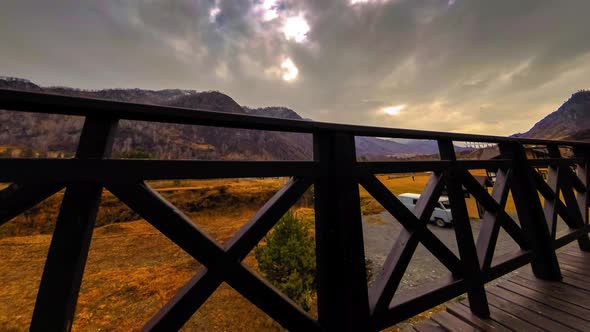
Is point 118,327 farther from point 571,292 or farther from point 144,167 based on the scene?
point 571,292

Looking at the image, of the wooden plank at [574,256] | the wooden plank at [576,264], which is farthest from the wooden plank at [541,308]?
the wooden plank at [574,256]

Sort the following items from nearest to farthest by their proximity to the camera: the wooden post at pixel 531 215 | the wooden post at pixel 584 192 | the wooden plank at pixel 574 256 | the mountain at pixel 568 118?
the wooden post at pixel 531 215, the wooden plank at pixel 574 256, the wooden post at pixel 584 192, the mountain at pixel 568 118

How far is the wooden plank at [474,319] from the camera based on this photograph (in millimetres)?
2091

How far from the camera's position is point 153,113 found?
118 cm

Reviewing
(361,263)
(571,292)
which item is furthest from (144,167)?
(571,292)

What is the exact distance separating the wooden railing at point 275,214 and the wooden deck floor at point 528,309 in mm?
185

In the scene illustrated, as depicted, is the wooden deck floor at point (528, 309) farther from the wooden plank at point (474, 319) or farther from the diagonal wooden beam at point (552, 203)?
the diagonal wooden beam at point (552, 203)

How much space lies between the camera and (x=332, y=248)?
156 centimetres

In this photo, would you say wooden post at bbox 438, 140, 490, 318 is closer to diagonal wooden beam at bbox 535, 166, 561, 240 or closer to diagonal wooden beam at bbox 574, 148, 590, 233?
diagonal wooden beam at bbox 535, 166, 561, 240

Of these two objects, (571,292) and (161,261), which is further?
(161,261)

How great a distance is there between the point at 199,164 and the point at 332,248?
110 cm

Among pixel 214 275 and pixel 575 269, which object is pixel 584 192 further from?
pixel 214 275

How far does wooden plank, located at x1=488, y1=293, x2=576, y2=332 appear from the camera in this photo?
6.82ft

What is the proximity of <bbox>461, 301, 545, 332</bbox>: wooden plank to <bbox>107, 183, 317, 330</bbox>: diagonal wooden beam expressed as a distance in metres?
2.35
